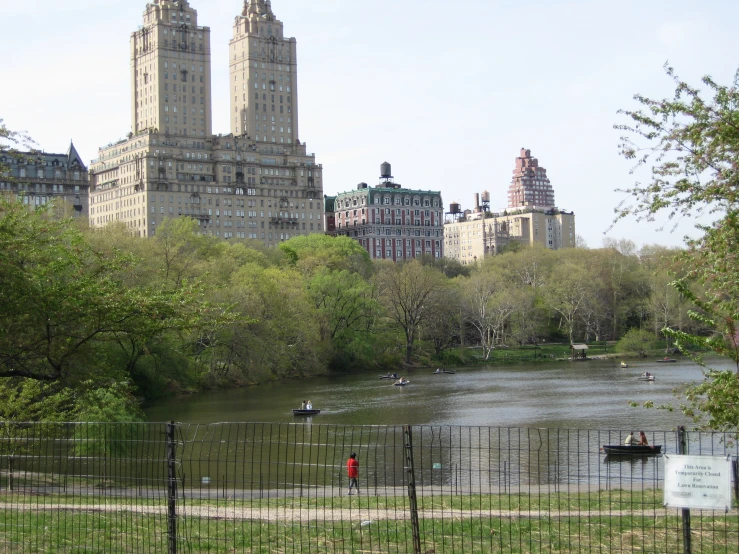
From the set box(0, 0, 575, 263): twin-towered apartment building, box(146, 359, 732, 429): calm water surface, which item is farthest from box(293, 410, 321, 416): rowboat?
box(0, 0, 575, 263): twin-towered apartment building

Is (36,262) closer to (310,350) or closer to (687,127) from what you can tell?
(687,127)

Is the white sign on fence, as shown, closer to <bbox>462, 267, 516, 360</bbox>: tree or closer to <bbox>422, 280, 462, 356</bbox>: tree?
<bbox>422, 280, 462, 356</bbox>: tree

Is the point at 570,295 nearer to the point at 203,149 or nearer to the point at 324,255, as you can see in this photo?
the point at 324,255

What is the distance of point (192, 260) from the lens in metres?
76.3

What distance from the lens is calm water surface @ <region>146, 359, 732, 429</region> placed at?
48.2m

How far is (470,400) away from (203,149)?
410 ft

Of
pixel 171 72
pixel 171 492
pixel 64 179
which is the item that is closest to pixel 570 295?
pixel 171 72

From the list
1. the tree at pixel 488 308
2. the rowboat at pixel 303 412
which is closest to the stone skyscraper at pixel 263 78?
the tree at pixel 488 308

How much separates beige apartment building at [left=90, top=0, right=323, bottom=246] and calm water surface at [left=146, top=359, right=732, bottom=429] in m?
95.6

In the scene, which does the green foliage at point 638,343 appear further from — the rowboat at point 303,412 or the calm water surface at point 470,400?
the rowboat at point 303,412

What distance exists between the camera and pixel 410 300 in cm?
9819

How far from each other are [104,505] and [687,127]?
11908 millimetres

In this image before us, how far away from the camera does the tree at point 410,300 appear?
9750 centimetres

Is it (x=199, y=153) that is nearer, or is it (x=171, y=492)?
(x=171, y=492)
